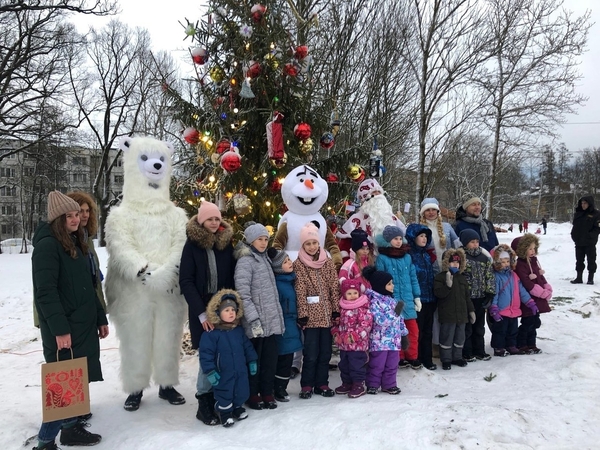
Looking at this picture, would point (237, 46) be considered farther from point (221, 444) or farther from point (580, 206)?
point (580, 206)

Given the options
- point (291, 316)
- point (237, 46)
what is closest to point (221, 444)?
point (291, 316)

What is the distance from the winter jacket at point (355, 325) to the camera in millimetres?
4336

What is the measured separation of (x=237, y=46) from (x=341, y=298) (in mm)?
3854

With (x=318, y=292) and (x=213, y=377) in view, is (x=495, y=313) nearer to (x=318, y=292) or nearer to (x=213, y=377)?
(x=318, y=292)

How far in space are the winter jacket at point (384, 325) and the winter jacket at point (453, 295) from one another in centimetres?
90

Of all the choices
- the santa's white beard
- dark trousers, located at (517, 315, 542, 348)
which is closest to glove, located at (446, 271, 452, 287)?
the santa's white beard

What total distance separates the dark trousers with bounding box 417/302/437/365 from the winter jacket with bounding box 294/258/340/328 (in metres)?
1.44

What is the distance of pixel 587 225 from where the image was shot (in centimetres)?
1007

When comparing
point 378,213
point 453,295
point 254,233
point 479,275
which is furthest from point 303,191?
point 479,275

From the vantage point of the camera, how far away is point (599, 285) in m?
9.97

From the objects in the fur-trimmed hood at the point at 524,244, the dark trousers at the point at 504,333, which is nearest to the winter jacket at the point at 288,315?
the dark trousers at the point at 504,333

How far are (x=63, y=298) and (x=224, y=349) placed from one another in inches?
56.1

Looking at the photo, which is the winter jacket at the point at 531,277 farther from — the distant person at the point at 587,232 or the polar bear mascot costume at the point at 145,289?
the distant person at the point at 587,232

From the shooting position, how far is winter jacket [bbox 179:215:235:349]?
3867mm
